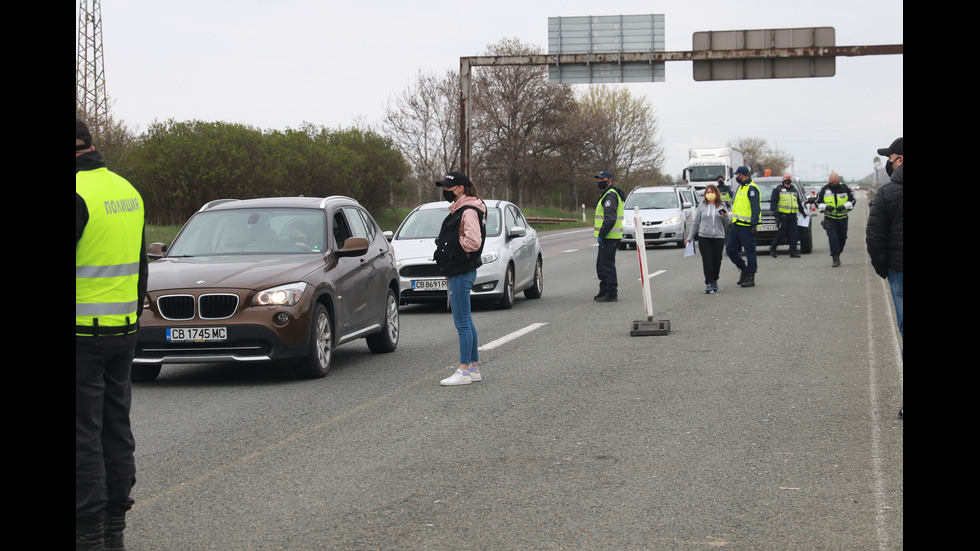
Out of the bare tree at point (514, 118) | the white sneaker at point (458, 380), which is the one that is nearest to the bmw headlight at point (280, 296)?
the white sneaker at point (458, 380)

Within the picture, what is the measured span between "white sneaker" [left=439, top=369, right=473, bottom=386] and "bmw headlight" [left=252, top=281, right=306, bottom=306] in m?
1.39

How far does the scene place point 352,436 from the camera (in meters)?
7.22

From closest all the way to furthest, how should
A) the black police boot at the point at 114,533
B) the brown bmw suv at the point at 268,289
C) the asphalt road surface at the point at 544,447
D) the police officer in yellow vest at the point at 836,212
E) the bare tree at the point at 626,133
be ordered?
the black police boot at the point at 114,533
the asphalt road surface at the point at 544,447
the brown bmw suv at the point at 268,289
the police officer in yellow vest at the point at 836,212
the bare tree at the point at 626,133

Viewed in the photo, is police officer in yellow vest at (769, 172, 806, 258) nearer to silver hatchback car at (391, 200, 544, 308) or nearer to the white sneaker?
silver hatchback car at (391, 200, 544, 308)

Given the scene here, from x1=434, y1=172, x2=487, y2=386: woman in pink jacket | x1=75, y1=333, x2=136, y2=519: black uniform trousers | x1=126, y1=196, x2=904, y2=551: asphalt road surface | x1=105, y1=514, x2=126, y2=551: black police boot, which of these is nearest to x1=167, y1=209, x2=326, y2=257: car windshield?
Result: x1=126, y1=196, x2=904, y2=551: asphalt road surface

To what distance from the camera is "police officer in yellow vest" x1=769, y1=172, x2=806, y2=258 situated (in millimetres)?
25156

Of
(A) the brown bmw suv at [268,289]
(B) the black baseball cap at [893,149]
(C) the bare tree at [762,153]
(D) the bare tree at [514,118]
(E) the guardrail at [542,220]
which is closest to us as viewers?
(B) the black baseball cap at [893,149]

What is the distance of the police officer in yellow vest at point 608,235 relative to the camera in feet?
53.2

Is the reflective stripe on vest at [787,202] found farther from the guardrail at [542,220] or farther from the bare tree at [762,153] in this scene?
the bare tree at [762,153]

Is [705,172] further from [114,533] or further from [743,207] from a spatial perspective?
[114,533]

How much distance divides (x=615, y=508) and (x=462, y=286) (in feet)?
13.5

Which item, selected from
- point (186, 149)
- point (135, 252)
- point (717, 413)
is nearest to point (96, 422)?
point (135, 252)

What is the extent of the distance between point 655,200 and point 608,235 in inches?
618

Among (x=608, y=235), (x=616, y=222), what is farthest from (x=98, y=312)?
(x=616, y=222)
